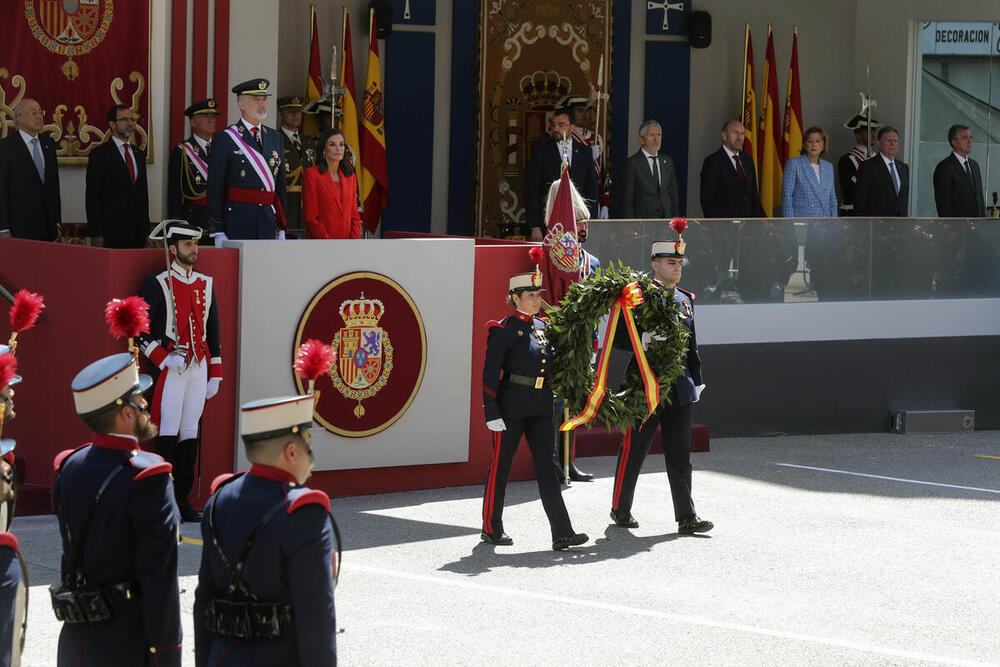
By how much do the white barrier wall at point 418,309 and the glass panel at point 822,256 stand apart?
6.86ft

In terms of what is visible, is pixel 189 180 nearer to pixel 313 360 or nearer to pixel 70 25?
pixel 70 25

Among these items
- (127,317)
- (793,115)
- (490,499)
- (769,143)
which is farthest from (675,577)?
(793,115)

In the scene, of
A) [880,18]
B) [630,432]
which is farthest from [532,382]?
[880,18]

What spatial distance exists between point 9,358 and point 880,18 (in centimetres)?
1361

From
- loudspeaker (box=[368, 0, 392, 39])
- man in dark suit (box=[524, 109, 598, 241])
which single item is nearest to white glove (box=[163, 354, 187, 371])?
man in dark suit (box=[524, 109, 598, 241])

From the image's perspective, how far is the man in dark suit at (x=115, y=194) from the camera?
36.2ft

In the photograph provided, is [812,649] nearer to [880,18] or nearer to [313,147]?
[313,147]

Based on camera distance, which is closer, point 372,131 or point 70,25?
point 70,25

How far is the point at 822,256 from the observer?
13.5m

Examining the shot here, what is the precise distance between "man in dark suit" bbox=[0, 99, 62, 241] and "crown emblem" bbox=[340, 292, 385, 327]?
7.94 ft

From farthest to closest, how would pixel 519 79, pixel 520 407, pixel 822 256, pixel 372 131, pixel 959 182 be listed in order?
pixel 519 79, pixel 959 182, pixel 372 131, pixel 822 256, pixel 520 407

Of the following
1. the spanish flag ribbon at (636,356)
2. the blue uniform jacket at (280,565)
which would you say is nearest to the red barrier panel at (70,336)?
the spanish flag ribbon at (636,356)

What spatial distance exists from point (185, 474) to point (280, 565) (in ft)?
16.9

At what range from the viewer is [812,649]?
6.72 metres
